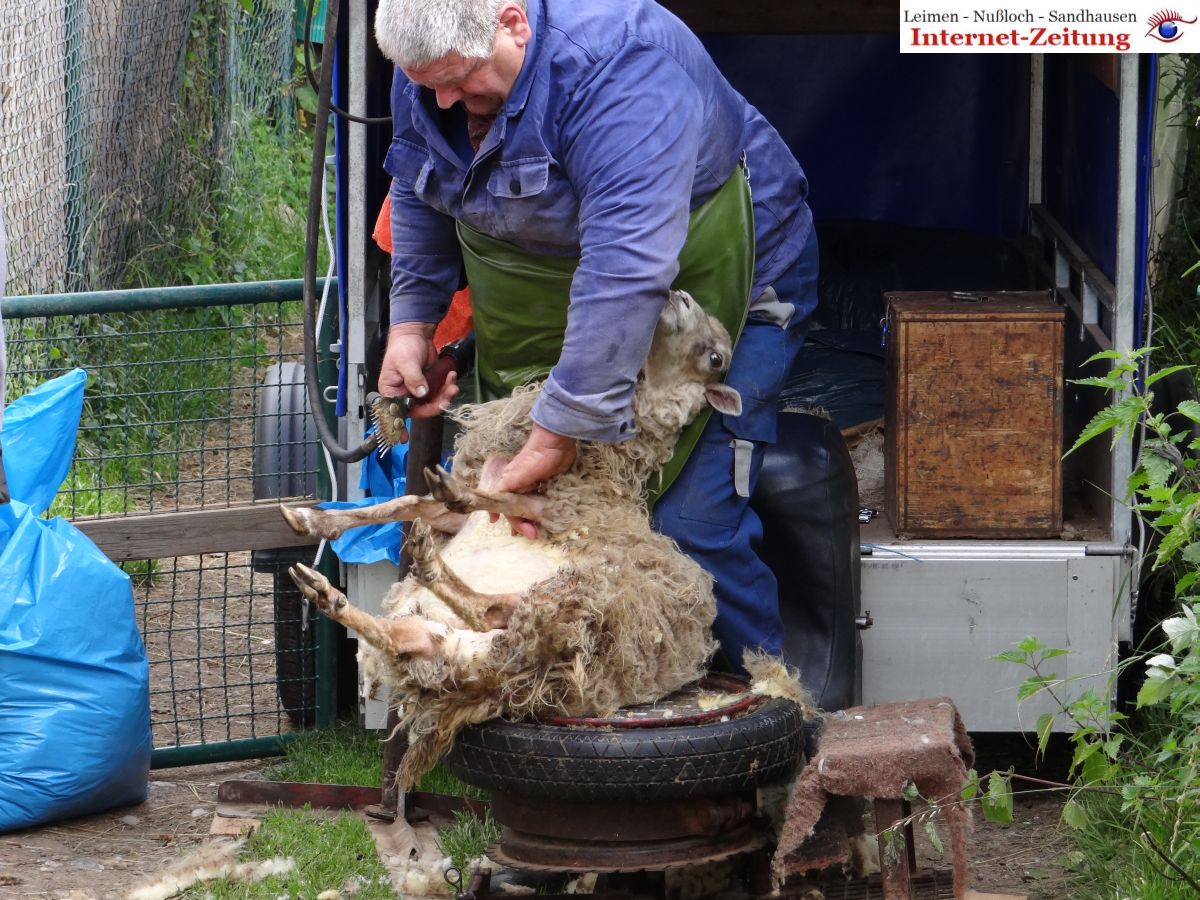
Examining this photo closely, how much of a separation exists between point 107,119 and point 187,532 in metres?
3.97

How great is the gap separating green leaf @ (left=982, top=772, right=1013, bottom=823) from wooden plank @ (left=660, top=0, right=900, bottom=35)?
2.79 meters

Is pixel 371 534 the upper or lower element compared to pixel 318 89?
lower

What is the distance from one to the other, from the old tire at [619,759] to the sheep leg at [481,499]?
1.48ft

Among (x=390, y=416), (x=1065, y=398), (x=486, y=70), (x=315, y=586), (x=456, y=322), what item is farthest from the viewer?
(x=1065, y=398)

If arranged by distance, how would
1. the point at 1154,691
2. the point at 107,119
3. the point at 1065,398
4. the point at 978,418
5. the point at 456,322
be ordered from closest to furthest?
the point at 1154,691
the point at 978,418
the point at 456,322
the point at 1065,398
the point at 107,119

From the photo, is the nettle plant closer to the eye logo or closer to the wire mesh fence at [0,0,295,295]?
the eye logo

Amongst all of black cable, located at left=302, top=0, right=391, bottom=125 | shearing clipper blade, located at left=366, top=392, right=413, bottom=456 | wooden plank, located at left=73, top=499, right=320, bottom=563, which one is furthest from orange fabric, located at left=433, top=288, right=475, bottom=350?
wooden plank, located at left=73, top=499, right=320, bottom=563

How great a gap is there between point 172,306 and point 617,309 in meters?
1.78

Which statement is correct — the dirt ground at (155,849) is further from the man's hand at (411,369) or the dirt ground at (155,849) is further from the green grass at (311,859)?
the man's hand at (411,369)

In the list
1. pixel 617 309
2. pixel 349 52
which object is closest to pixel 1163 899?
pixel 617 309

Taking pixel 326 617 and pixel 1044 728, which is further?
pixel 326 617

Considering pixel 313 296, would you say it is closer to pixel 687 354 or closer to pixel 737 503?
pixel 687 354

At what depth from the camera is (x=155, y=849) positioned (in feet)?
14.0

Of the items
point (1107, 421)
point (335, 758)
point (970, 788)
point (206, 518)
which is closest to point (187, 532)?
point (206, 518)
